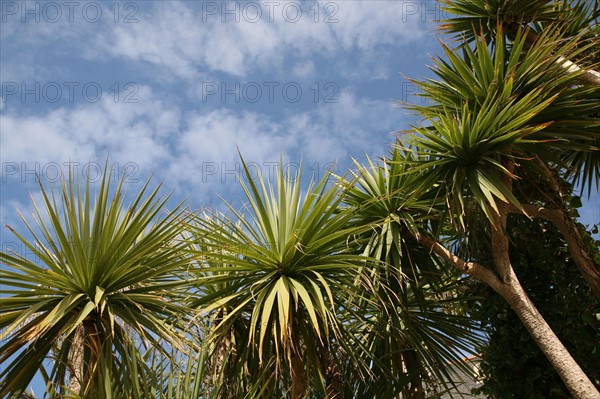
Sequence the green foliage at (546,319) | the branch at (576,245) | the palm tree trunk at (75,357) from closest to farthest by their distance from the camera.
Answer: the palm tree trunk at (75,357) → the green foliage at (546,319) → the branch at (576,245)

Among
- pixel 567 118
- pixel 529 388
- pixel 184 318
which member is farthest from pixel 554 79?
pixel 184 318

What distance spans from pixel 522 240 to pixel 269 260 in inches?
105

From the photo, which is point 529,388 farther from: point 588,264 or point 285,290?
point 285,290

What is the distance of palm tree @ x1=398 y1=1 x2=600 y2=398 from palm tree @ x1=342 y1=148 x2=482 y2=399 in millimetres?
235

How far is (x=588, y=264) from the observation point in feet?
20.6

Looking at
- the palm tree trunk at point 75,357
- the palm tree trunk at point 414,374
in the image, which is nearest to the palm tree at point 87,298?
the palm tree trunk at point 75,357

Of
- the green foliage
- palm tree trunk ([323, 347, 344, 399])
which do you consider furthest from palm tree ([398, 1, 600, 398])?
palm tree trunk ([323, 347, 344, 399])

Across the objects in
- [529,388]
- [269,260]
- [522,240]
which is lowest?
[529,388]

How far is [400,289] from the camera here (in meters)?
6.43

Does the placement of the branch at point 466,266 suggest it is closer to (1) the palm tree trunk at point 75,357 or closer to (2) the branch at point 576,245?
(2) the branch at point 576,245

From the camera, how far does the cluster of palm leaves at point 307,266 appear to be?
489cm

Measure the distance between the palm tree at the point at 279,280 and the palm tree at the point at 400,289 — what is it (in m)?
0.43

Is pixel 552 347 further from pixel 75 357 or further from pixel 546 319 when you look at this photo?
pixel 75 357

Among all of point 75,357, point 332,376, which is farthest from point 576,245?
point 75,357
